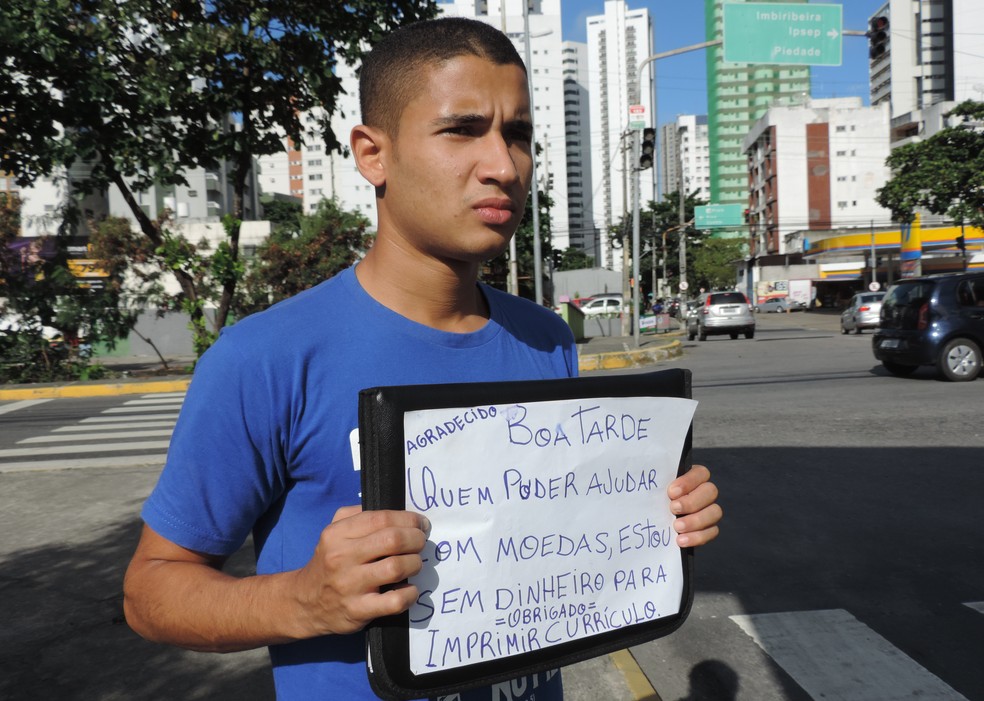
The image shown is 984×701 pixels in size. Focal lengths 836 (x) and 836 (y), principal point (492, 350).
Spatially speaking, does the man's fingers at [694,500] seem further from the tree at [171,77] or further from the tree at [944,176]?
the tree at [944,176]

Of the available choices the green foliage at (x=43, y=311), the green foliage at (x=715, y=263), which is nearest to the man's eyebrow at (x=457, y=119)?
the green foliage at (x=43, y=311)

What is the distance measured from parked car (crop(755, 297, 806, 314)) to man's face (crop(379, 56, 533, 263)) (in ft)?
247

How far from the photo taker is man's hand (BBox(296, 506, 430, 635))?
1075mm

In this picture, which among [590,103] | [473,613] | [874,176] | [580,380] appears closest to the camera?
[473,613]

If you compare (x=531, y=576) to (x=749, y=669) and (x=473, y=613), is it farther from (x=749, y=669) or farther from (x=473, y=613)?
(x=749, y=669)

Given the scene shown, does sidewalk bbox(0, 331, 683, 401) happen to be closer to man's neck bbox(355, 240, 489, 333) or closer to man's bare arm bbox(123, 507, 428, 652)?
man's neck bbox(355, 240, 489, 333)

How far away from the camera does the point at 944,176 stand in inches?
1216

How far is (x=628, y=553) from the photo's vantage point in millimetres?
1424

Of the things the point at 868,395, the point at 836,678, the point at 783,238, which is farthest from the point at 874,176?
the point at 836,678

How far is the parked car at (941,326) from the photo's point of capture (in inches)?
500

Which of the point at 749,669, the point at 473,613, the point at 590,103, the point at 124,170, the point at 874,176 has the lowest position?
the point at 749,669

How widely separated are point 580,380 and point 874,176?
102 m

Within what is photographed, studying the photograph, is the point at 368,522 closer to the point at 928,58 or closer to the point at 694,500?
the point at 694,500

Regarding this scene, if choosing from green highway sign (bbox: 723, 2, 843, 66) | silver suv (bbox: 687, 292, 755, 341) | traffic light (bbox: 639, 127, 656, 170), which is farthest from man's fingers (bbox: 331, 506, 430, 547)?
silver suv (bbox: 687, 292, 755, 341)
